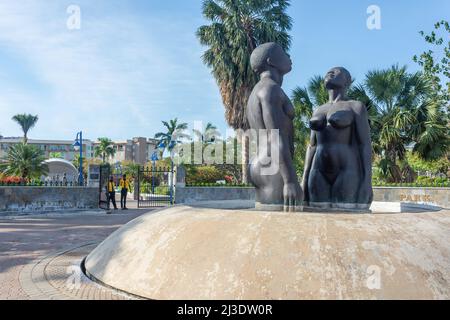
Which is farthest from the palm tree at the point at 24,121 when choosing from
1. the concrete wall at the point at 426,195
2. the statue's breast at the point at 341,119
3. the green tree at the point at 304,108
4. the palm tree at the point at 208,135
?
the statue's breast at the point at 341,119

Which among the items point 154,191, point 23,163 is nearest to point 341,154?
point 23,163

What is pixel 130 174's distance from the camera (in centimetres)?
4084

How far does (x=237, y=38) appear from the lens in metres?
20.0

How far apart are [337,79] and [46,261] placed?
5.23m

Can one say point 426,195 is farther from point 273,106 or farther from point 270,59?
point 273,106

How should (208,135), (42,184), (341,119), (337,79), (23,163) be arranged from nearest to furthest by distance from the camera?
(341,119), (337,79), (42,184), (23,163), (208,135)

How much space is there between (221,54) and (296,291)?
18992mm

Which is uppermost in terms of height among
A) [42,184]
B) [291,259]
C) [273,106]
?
[273,106]

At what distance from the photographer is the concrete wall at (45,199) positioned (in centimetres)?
1391

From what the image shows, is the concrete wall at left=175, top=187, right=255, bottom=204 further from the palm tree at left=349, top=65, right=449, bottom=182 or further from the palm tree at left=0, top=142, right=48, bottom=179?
the palm tree at left=0, top=142, right=48, bottom=179

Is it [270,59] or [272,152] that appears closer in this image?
[272,152]

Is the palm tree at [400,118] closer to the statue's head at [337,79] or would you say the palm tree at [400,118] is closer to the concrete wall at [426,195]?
the concrete wall at [426,195]

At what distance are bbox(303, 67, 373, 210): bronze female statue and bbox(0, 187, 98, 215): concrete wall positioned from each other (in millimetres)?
12432

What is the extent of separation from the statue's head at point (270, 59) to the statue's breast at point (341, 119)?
957 millimetres
